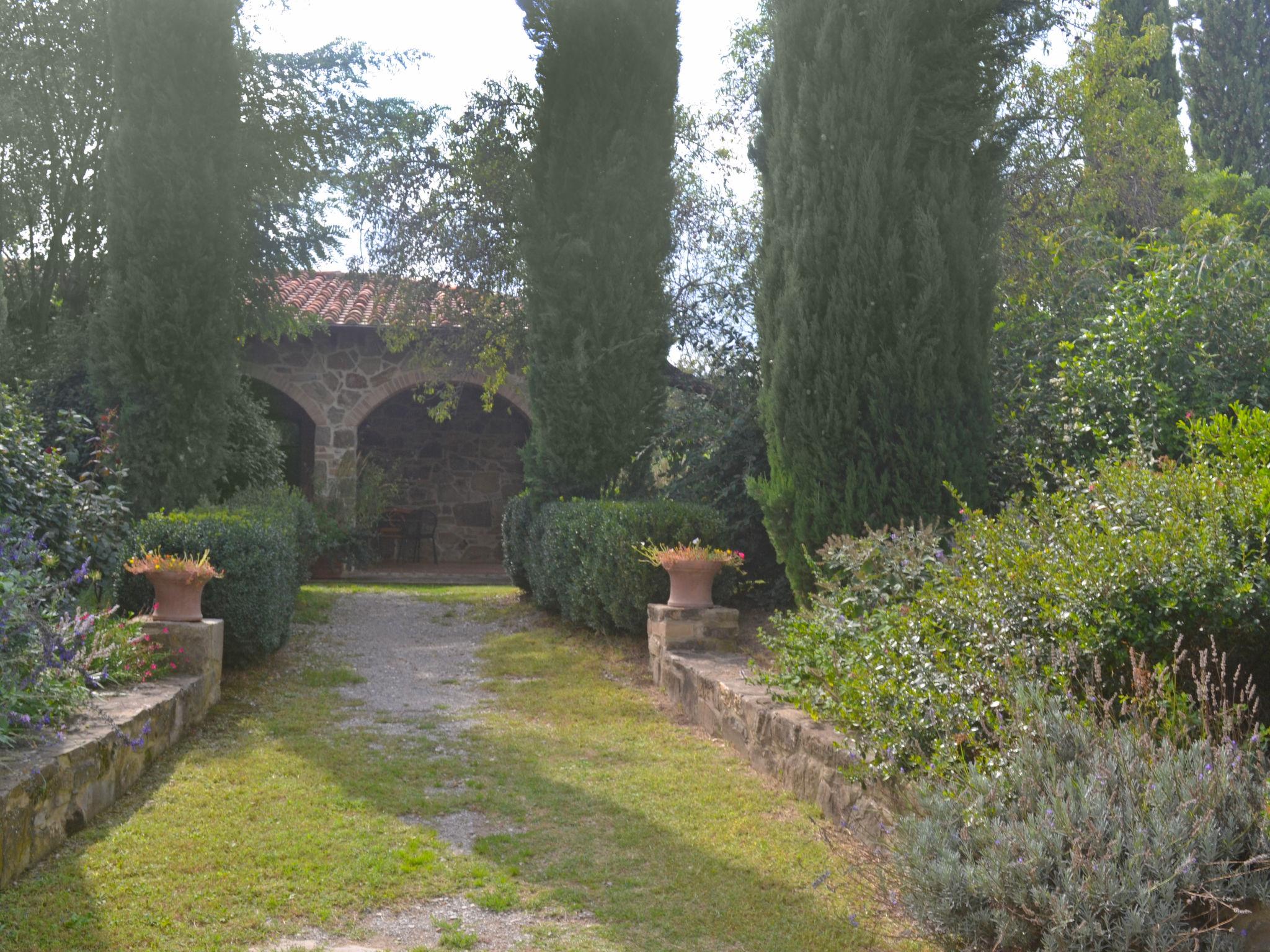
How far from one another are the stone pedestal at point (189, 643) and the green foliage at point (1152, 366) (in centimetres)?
428

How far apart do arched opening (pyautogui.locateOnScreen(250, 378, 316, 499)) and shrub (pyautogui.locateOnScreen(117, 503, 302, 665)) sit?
840 centimetres

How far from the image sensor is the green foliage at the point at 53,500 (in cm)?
537

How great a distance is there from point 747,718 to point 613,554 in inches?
96.6

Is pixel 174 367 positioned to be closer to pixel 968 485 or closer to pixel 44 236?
pixel 44 236

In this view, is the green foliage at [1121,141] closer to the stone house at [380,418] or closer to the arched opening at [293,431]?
the stone house at [380,418]

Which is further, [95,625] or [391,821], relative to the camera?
[95,625]

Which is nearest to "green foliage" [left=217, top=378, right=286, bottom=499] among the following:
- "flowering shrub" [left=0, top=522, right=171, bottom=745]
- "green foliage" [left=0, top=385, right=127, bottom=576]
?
"green foliage" [left=0, top=385, right=127, bottom=576]

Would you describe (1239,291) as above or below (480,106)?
below

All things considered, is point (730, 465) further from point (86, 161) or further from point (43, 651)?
point (86, 161)

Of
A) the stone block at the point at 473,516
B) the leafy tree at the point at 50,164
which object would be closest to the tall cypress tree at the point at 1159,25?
the stone block at the point at 473,516

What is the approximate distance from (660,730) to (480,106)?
7.06m

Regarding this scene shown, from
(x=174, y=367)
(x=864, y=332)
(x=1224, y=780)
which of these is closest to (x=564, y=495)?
(x=174, y=367)

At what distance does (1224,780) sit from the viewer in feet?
7.44

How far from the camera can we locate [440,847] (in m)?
3.41
